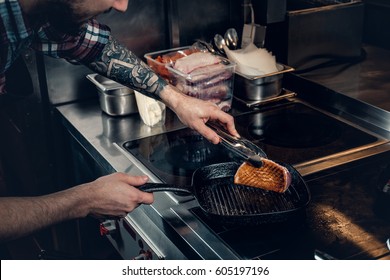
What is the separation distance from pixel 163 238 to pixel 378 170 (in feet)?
1.70

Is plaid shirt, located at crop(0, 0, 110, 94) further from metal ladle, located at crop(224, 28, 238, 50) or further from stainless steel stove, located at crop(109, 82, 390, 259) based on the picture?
metal ladle, located at crop(224, 28, 238, 50)

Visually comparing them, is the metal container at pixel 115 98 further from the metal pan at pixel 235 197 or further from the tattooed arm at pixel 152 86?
the metal pan at pixel 235 197

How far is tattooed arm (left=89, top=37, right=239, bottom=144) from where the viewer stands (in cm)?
141

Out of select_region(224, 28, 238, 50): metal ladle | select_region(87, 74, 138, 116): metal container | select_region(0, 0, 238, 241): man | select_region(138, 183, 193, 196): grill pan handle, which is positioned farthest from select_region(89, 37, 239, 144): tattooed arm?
select_region(224, 28, 238, 50): metal ladle

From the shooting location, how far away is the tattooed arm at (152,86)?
55.4 inches

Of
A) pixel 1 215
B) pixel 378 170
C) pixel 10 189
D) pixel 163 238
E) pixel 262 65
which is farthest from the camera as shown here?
pixel 10 189

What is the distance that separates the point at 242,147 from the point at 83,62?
503mm

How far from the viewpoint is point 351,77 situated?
184 centimetres

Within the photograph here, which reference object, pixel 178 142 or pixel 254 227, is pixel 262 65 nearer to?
pixel 178 142

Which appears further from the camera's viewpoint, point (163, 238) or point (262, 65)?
point (262, 65)

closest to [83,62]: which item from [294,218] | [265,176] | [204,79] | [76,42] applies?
[76,42]

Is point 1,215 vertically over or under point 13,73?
under

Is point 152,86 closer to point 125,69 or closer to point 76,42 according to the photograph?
point 125,69
